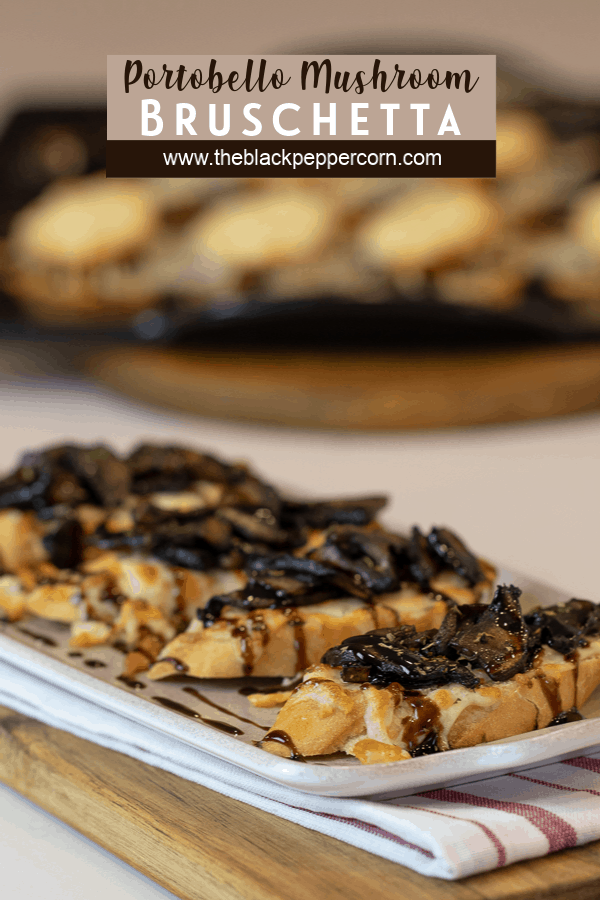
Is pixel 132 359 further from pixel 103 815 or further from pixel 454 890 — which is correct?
pixel 454 890

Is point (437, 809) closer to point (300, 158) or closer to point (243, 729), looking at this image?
point (243, 729)

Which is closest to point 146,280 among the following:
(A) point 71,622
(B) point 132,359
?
(B) point 132,359

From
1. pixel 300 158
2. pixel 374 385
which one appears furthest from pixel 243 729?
pixel 374 385

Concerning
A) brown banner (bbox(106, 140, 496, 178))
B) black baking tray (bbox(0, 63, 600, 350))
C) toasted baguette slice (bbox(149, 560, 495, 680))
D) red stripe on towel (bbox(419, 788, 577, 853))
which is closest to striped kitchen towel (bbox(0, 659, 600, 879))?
red stripe on towel (bbox(419, 788, 577, 853))

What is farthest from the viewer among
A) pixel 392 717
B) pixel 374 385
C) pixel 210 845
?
pixel 374 385

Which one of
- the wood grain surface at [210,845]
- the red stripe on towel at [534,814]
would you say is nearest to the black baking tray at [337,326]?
the wood grain surface at [210,845]

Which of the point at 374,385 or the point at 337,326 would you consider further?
the point at 337,326
